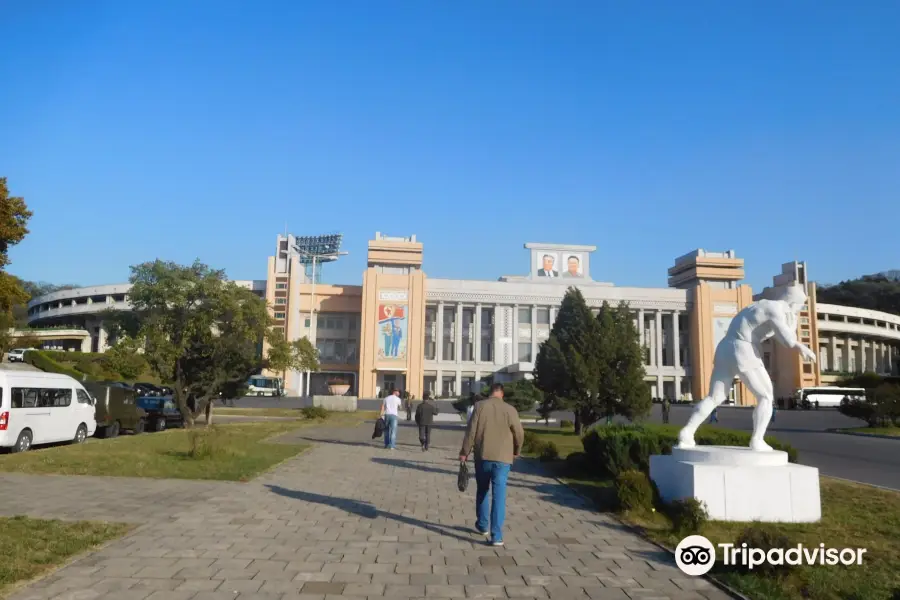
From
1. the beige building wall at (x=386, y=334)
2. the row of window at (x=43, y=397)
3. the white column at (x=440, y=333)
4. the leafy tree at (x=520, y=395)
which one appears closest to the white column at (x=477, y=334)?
the white column at (x=440, y=333)

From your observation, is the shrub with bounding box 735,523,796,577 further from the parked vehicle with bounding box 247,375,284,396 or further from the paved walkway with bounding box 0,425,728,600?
the parked vehicle with bounding box 247,375,284,396

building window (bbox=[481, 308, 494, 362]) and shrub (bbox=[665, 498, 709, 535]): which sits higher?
building window (bbox=[481, 308, 494, 362])

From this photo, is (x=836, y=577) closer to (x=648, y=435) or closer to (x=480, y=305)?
(x=648, y=435)

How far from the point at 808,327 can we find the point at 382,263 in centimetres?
5798

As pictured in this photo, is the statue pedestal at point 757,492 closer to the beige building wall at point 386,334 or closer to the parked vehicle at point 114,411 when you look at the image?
the parked vehicle at point 114,411

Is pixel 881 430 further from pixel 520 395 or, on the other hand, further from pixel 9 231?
pixel 9 231

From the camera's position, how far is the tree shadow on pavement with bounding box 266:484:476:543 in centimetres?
736

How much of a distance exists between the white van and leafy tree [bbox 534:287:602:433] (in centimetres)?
1530

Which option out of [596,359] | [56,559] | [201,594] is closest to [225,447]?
[56,559]

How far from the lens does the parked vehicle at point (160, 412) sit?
2416 centimetres

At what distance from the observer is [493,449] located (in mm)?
6883

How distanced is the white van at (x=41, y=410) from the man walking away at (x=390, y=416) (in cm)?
811

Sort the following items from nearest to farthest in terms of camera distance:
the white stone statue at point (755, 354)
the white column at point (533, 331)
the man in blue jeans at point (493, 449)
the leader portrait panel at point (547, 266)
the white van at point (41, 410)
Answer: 1. the man in blue jeans at point (493, 449)
2. the white stone statue at point (755, 354)
3. the white van at point (41, 410)
4. the white column at point (533, 331)
5. the leader portrait panel at point (547, 266)

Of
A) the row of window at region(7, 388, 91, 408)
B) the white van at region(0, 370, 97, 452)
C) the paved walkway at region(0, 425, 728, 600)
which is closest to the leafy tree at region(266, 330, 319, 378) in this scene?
the white van at region(0, 370, 97, 452)
